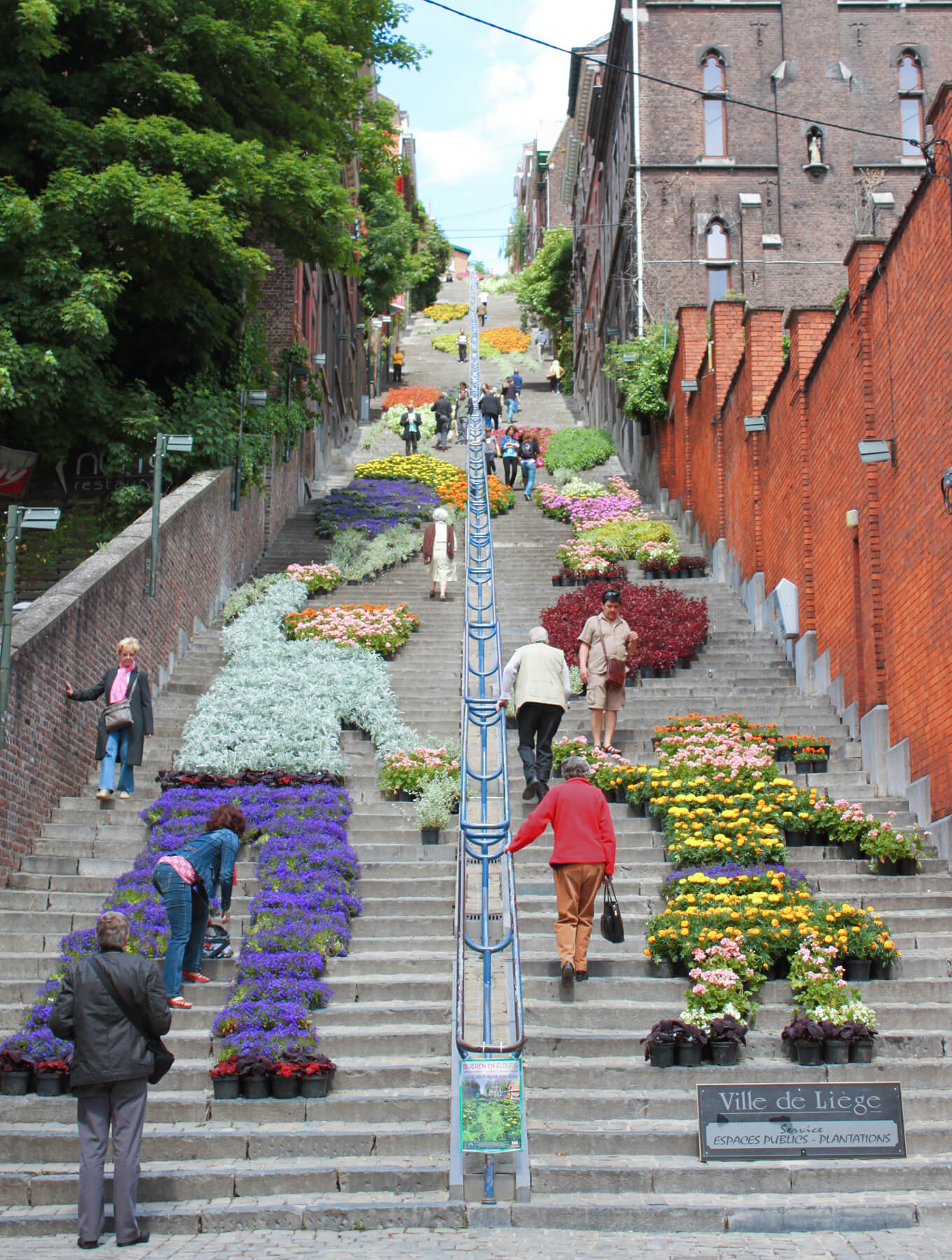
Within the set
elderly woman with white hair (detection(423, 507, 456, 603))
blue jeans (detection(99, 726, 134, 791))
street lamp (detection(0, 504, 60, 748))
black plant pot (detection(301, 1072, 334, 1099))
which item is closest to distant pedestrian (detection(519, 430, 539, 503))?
elderly woman with white hair (detection(423, 507, 456, 603))

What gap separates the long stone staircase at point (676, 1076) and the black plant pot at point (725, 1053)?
0.07 m

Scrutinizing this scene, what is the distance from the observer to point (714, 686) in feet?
48.1

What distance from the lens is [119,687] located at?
11.4 meters

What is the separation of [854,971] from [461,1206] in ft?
10.6

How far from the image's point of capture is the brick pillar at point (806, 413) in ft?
49.8

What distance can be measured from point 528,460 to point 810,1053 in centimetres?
2074

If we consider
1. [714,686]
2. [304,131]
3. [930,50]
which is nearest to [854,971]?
[714,686]

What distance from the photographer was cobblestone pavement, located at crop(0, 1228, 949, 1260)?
18.9ft

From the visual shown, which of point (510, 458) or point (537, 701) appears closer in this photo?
point (537, 701)

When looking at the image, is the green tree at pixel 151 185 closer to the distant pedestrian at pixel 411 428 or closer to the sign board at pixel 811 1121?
the sign board at pixel 811 1121

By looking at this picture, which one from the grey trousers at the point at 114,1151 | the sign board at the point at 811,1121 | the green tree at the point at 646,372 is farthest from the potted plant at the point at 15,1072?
the green tree at the point at 646,372

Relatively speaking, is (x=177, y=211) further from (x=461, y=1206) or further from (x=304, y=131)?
(x=461, y=1206)

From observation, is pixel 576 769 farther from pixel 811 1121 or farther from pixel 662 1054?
pixel 811 1121

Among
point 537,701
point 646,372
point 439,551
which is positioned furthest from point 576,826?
point 646,372
